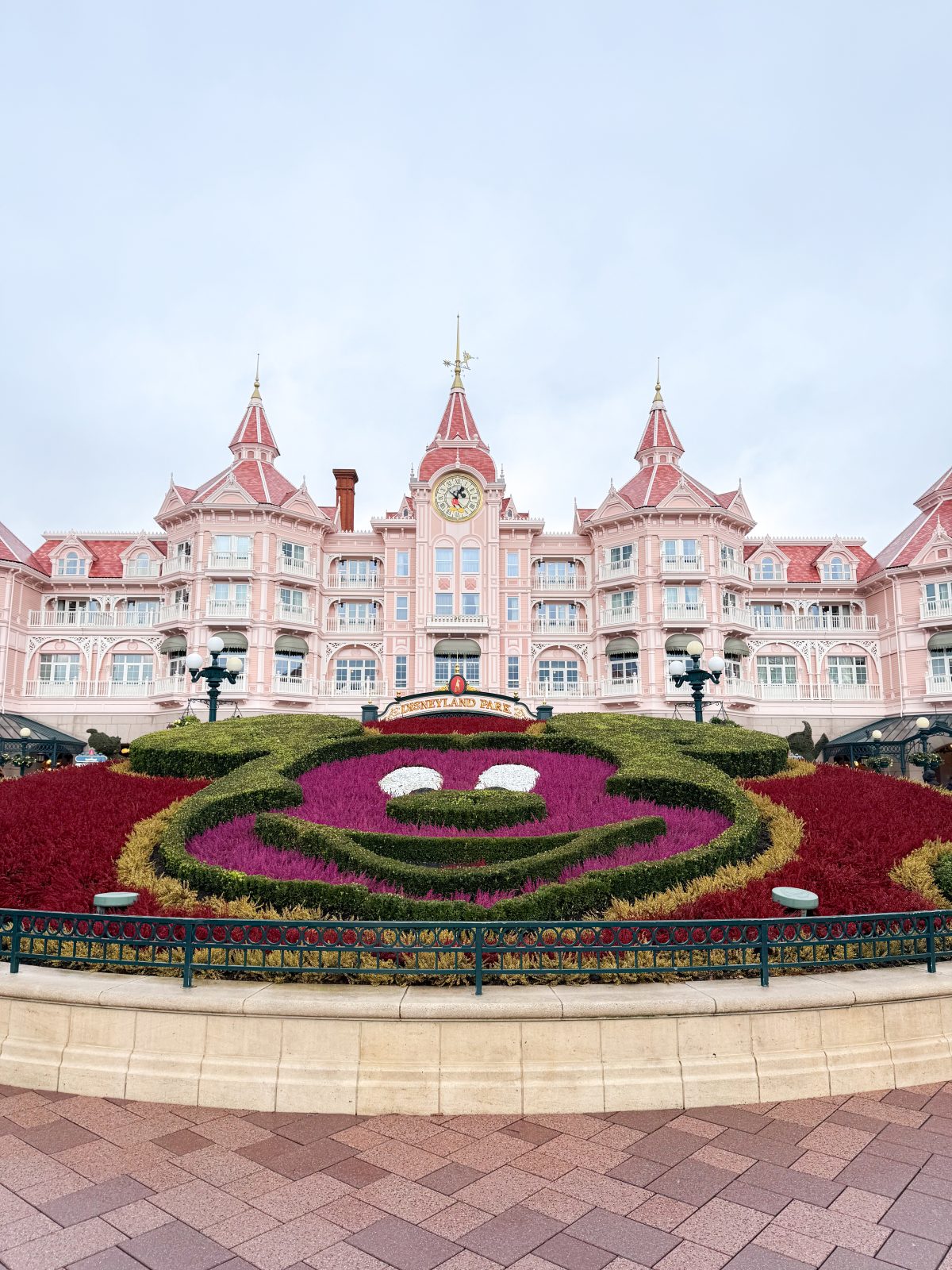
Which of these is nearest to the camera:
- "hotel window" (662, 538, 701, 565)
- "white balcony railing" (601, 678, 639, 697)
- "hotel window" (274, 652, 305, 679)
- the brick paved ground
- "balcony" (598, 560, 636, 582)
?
the brick paved ground

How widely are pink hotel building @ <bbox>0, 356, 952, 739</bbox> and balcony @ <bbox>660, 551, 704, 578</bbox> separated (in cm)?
8

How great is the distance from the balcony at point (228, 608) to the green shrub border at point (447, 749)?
20.8 m

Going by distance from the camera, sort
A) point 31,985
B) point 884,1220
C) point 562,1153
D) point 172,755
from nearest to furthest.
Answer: point 884,1220, point 562,1153, point 31,985, point 172,755

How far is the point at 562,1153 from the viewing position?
520 centimetres

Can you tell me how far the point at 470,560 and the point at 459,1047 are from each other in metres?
34.5

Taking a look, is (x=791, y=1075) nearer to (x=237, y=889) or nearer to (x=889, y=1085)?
(x=889, y=1085)

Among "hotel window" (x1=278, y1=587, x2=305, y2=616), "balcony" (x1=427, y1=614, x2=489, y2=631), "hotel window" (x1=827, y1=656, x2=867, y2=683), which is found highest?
"hotel window" (x1=278, y1=587, x2=305, y2=616)

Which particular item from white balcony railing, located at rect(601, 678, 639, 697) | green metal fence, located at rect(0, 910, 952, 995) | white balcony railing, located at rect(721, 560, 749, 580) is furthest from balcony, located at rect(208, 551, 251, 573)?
green metal fence, located at rect(0, 910, 952, 995)

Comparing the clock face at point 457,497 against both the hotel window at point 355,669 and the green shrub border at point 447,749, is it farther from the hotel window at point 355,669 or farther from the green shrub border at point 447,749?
the green shrub border at point 447,749

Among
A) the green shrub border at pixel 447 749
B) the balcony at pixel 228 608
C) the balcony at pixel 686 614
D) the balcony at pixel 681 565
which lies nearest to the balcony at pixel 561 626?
the balcony at pixel 686 614

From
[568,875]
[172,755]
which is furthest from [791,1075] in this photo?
[172,755]

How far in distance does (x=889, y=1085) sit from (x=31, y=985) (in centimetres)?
693

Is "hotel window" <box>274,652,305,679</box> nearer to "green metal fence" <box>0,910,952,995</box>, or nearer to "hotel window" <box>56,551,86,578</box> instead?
"hotel window" <box>56,551,86,578</box>

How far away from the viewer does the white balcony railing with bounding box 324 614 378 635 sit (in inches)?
1613
